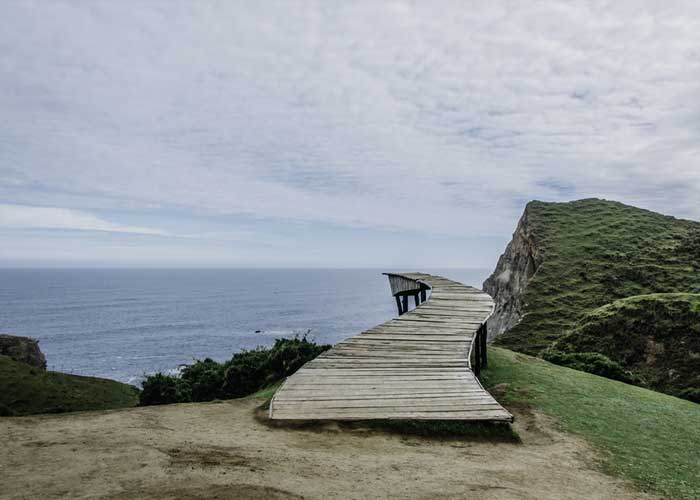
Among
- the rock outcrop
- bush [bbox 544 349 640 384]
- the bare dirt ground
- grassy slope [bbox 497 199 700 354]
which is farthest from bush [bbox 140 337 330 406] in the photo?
the rock outcrop

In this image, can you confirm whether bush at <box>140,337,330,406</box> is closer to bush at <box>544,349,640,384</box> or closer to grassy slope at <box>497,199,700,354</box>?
bush at <box>544,349,640,384</box>

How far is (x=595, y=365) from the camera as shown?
607 inches

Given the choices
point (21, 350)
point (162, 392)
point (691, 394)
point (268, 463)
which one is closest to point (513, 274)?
point (691, 394)

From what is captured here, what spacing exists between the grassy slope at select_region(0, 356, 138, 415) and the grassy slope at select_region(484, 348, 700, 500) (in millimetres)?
14714

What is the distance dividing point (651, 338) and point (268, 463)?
1780 cm

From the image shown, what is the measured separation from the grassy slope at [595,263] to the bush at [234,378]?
45.8 feet

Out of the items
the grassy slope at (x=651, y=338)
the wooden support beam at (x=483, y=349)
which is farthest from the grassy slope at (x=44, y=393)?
the grassy slope at (x=651, y=338)

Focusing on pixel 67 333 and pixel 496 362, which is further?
pixel 67 333

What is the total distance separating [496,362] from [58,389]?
16.2 m

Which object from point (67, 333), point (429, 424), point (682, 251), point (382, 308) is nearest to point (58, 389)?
point (429, 424)

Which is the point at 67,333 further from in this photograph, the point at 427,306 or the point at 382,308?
the point at 427,306

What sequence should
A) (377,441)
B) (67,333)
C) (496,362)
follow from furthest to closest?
1. (67,333)
2. (496,362)
3. (377,441)

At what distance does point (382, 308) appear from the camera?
487 feet

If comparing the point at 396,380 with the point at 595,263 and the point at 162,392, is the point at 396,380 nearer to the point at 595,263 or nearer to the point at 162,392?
the point at 162,392
